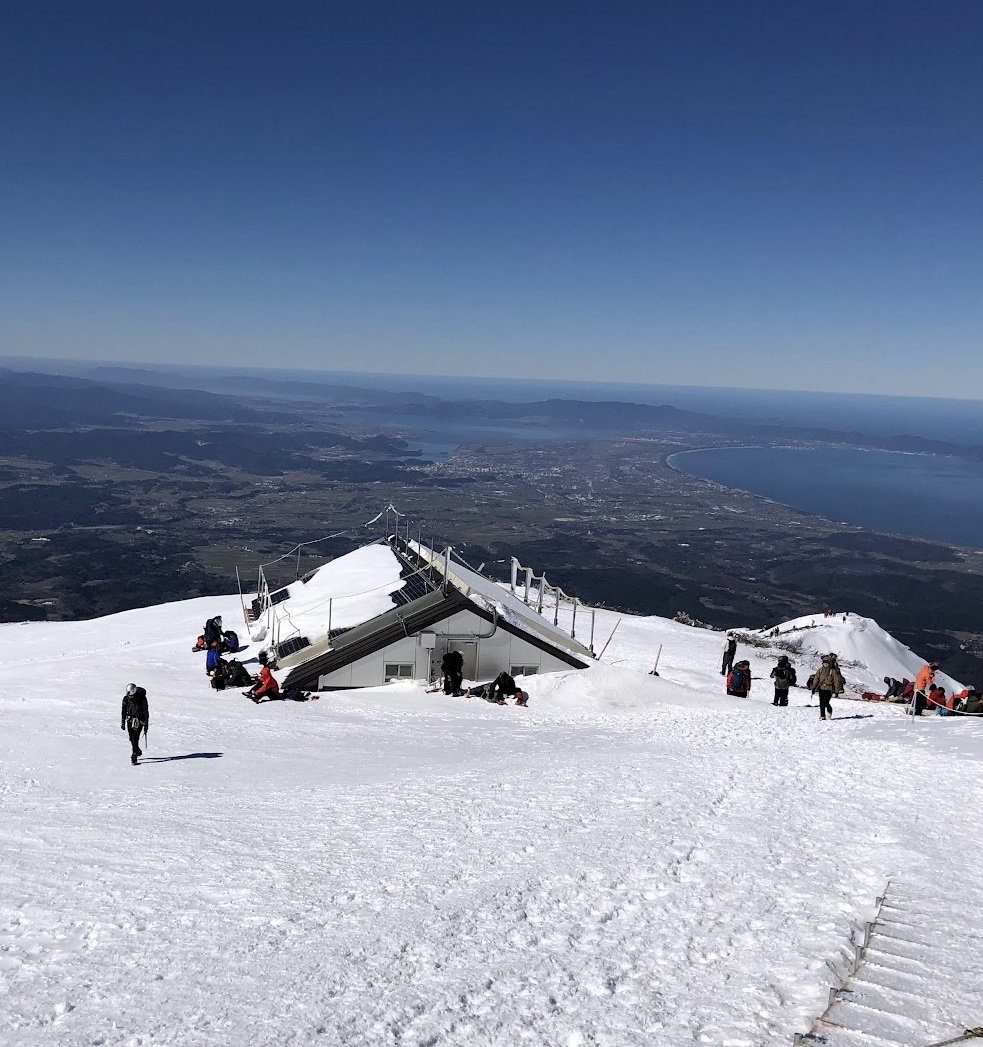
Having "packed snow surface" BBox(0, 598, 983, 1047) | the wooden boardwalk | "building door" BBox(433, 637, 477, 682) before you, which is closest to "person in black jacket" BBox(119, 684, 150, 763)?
"packed snow surface" BBox(0, 598, 983, 1047)

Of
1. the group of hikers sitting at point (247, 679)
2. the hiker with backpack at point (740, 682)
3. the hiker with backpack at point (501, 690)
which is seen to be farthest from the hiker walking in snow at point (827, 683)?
the group of hikers sitting at point (247, 679)

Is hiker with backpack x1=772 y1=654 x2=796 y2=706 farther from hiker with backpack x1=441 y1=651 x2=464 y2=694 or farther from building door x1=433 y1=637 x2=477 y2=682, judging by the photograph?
hiker with backpack x1=441 y1=651 x2=464 y2=694

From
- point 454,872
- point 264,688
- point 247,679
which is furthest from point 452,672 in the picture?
point 454,872

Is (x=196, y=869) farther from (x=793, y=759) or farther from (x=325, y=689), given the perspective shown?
(x=325, y=689)

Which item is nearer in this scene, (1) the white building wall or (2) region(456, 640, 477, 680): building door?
(1) the white building wall

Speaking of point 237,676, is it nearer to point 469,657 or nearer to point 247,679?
point 247,679

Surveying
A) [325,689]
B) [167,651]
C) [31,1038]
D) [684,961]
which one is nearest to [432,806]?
[684,961]
